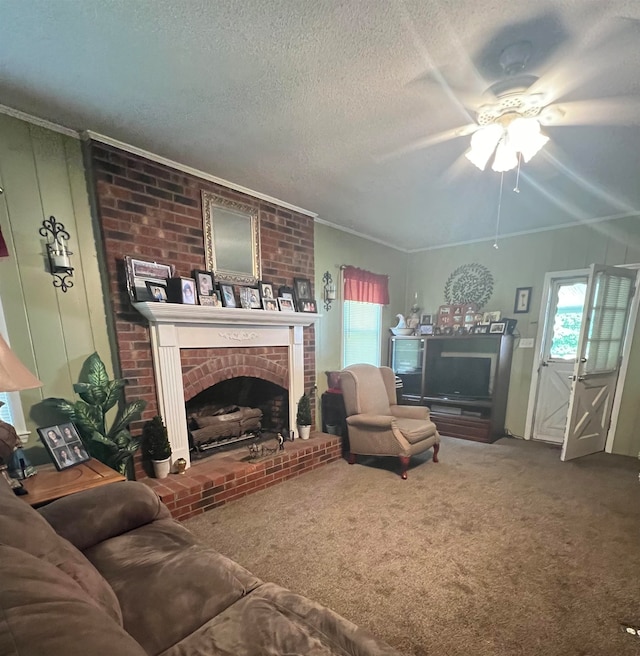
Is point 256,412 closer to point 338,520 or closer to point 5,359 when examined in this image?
point 338,520

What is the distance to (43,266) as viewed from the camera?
1.87 metres

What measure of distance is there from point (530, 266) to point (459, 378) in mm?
1575

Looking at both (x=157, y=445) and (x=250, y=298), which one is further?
(x=250, y=298)

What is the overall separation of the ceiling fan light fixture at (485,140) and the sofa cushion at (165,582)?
2253 millimetres

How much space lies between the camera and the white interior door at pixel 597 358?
298 cm

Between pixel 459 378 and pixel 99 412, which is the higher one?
pixel 99 412

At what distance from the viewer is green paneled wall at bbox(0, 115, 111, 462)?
177 centimetres

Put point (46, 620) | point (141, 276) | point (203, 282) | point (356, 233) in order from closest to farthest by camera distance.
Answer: point (46, 620) < point (141, 276) < point (203, 282) < point (356, 233)

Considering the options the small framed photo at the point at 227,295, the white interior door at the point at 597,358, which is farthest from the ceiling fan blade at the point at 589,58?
the small framed photo at the point at 227,295

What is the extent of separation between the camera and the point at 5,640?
1.53 ft

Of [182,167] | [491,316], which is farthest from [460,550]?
[182,167]

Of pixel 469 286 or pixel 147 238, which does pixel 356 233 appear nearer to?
pixel 469 286

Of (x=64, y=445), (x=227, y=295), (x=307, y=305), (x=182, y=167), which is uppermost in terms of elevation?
(x=182, y=167)

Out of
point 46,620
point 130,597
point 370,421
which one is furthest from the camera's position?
point 370,421
